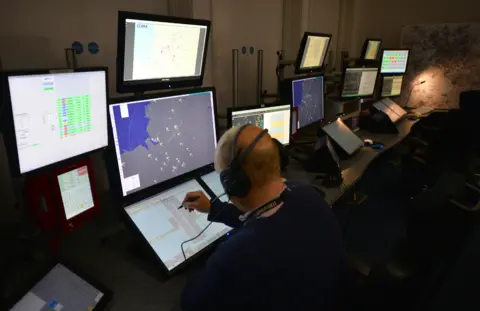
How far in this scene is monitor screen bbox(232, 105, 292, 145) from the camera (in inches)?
71.4

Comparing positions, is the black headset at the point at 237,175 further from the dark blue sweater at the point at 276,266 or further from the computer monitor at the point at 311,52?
the computer monitor at the point at 311,52

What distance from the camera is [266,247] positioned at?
0.81 metres

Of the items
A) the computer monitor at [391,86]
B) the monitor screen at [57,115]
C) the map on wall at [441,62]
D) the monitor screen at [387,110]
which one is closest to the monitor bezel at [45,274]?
the monitor screen at [57,115]

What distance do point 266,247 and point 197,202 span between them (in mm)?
409

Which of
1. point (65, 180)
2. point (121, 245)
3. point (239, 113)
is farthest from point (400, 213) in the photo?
point (65, 180)

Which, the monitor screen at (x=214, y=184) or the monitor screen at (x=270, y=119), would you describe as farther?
the monitor screen at (x=270, y=119)

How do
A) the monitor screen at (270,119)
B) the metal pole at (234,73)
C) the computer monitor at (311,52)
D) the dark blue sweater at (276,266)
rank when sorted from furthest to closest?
the metal pole at (234,73)
the computer monitor at (311,52)
the monitor screen at (270,119)
the dark blue sweater at (276,266)

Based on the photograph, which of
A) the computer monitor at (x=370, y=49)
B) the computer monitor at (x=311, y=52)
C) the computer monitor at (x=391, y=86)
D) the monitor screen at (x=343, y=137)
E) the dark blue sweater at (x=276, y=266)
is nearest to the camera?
the dark blue sweater at (x=276, y=266)

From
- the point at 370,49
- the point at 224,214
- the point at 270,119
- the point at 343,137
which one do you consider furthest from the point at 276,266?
the point at 370,49

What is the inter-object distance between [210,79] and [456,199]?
2290 millimetres

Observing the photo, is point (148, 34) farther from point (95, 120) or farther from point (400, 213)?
point (400, 213)

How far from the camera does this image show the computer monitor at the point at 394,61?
4172 millimetres

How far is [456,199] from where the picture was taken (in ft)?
4.69

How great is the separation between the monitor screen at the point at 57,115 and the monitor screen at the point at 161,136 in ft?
0.41
